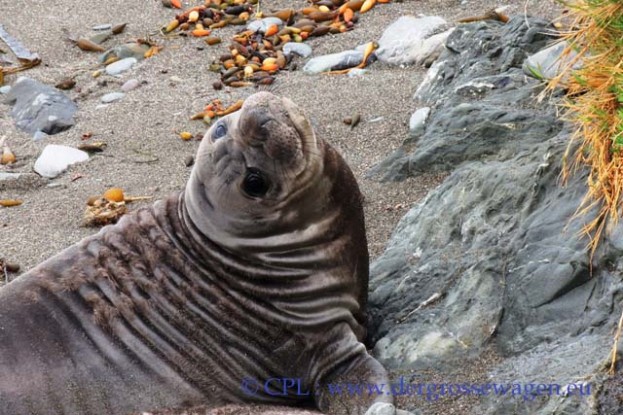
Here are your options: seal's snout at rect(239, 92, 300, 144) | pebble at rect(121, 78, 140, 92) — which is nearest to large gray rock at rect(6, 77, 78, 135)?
pebble at rect(121, 78, 140, 92)

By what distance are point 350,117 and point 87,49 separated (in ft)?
10.3

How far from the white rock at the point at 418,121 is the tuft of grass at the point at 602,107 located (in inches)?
85.9

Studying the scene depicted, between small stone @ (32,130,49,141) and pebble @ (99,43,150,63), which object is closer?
small stone @ (32,130,49,141)

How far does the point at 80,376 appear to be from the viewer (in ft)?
15.9

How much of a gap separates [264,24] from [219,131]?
4.08 meters

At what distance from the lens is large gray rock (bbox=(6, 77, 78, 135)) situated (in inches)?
333

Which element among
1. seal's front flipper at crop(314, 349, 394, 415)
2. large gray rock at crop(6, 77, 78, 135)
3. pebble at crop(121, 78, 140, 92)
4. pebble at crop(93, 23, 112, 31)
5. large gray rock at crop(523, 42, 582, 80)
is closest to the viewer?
seal's front flipper at crop(314, 349, 394, 415)

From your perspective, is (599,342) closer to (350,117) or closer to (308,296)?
(308,296)

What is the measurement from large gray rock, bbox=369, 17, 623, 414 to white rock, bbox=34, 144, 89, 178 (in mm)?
2577

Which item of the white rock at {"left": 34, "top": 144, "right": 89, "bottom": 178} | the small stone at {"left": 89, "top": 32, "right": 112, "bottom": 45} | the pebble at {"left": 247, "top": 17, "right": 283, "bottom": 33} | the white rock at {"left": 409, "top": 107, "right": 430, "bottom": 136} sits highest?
the white rock at {"left": 409, "top": 107, "right": 430, "bottom": 136}

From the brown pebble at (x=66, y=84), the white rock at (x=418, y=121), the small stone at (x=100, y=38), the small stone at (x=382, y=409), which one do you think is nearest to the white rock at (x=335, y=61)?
the white rock at (x=418, y=121)

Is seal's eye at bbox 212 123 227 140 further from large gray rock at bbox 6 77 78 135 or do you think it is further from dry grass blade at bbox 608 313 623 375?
A: large gray rock at bbox 6 77 78 135

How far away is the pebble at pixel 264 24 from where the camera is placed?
29.9 ft

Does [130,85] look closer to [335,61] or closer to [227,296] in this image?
[335,61]
